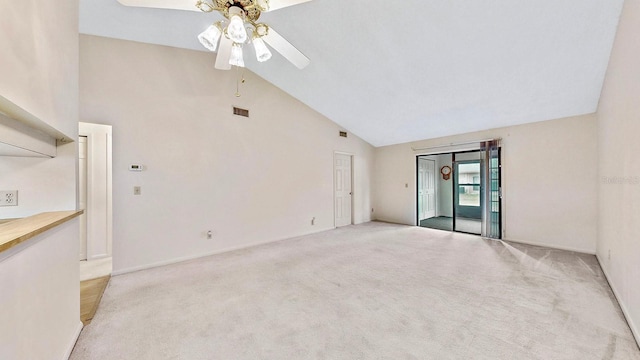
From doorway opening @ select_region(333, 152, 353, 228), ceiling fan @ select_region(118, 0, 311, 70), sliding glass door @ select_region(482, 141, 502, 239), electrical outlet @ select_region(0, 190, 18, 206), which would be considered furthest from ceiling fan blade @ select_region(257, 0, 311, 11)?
sliding glass door @ select_region(482, 141, 502, 239)

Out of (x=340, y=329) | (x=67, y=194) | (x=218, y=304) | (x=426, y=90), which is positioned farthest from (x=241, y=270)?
(x=426, y=90)

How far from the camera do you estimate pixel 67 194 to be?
173 cm

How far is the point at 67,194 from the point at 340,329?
2.35m

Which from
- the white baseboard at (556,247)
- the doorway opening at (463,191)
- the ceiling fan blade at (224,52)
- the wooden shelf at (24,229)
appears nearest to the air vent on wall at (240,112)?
the ceiling fan blade at (224,52)

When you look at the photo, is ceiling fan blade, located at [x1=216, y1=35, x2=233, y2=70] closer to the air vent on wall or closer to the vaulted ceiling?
the vaulted ceiling

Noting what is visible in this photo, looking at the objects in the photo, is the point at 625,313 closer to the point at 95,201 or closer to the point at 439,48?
the point at 439,48

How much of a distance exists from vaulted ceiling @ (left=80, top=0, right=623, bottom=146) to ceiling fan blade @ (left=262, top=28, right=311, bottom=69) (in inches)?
33.2

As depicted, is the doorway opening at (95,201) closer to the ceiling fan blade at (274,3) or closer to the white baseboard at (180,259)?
the white baseboard at (180,259)

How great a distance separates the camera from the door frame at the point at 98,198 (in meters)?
3.19

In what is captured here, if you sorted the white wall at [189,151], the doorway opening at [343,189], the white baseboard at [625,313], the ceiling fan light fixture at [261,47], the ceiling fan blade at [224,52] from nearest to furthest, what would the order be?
the white baseboard at [625,313]
the ceiling fan light fixture at [261,47]
the ceiling fan blade at [224,52]
the white wall at [189,151]
the doorway opening at [343,189]

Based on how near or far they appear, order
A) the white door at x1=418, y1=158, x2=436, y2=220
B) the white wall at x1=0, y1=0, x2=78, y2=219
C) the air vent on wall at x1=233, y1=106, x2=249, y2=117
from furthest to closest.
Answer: the white door at x1=418, y1=158, x2=436, y2=220
the air vent on wall at x1=233, y1=106, x2=249, y2=117
the white wall at x1=0, y1=0, x2=78, y2=219

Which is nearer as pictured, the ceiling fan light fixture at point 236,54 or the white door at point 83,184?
the ceiling fan light fixture at point 236,54

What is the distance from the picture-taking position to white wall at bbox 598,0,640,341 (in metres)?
1.76

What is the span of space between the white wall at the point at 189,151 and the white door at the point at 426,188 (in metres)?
3.25
